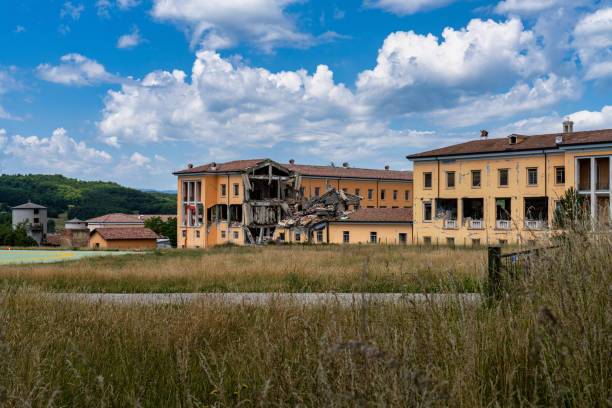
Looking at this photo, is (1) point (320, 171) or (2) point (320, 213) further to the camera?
(1) point (320, 171)

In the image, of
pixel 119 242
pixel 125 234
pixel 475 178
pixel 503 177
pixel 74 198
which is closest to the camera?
pixel 503 177

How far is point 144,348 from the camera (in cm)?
551

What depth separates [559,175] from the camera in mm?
→ 39125

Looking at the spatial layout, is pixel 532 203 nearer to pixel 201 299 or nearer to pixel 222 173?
pixel 222 173

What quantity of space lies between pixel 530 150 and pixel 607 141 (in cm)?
613

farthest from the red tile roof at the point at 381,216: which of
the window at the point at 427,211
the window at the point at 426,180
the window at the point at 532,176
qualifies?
the window at the point at 532,176

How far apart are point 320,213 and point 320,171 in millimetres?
17748

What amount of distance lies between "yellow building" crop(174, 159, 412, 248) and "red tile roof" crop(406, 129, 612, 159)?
1540 centimetres

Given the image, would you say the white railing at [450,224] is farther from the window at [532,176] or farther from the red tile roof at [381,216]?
the window at [532,176]

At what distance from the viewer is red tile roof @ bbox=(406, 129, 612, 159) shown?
35844mm

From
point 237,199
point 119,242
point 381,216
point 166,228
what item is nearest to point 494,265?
point 381,216

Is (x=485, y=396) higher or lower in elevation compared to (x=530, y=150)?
lower

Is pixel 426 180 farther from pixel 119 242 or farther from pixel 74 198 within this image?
pixel 74 198

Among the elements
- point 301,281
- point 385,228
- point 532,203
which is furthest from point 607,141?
point 301,281
